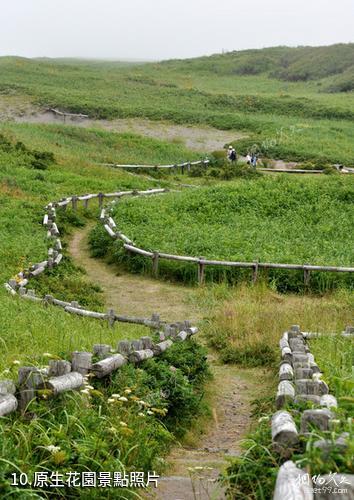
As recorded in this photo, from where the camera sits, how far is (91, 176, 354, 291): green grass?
63.9ft

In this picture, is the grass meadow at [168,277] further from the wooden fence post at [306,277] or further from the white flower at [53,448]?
the wooden fence post at [306,277]

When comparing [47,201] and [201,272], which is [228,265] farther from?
[47,201]

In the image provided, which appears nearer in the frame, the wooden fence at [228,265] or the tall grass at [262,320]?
the tall grass at [262,320]

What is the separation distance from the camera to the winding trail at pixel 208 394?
6812mm

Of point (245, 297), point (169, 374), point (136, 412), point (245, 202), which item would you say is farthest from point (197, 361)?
point (245, 202)

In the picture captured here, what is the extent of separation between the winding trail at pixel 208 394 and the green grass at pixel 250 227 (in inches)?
32.0

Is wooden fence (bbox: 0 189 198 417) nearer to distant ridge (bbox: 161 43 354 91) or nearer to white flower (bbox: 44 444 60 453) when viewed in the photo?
white flower (bbox: 44 444 60 453)

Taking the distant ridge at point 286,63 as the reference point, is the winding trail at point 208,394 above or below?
below

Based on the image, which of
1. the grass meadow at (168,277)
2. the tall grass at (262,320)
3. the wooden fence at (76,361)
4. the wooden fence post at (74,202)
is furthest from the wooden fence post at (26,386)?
the wooden fence post at (74,202)

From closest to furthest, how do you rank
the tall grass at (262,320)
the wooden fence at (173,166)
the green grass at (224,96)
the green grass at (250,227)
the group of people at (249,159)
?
the tall grass at (262,320)
the green grass at (250,227)
the wooden fence at (173,166)
the group of people at (249,159)
the green grass at (224,96)

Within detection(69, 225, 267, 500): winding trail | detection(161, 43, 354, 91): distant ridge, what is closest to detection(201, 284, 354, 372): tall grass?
detection(69, 225, 267, 500): winding trail

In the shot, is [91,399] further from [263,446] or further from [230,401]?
[230,401]

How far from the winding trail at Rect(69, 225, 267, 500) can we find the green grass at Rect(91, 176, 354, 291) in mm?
812

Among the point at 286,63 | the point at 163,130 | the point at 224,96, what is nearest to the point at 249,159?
the point at 163,130
